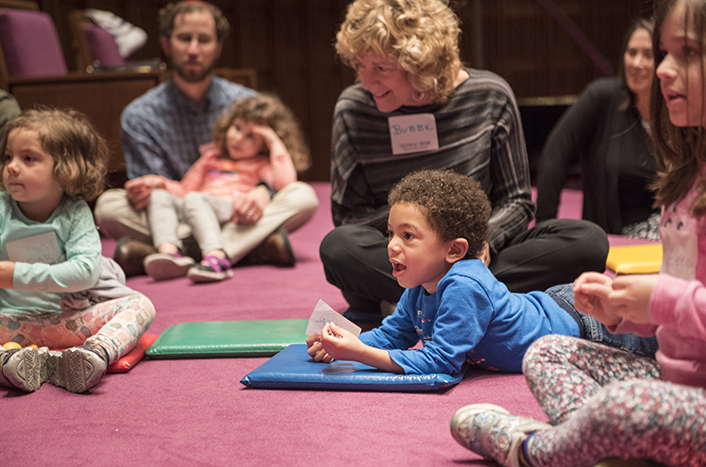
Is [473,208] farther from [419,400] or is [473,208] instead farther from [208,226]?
[208,226]

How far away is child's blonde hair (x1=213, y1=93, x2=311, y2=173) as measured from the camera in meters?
2.93

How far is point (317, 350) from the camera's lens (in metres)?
1.40

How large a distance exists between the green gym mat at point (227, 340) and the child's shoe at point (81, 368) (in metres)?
0.24

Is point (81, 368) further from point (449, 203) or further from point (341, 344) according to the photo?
point (449, 203)

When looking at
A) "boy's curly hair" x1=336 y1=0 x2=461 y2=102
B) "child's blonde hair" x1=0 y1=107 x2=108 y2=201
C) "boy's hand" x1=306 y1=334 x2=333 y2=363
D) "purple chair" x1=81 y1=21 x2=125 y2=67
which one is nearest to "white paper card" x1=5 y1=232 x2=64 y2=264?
"child's blonde hair" x1=0 y1=107 x2=108 y2=201

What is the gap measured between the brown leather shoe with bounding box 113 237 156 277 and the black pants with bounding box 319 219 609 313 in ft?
3.94

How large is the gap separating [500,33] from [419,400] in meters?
5.49

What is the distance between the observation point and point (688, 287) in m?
0.78

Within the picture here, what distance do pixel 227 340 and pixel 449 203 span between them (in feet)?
2.29

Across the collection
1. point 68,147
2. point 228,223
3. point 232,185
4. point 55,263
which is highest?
point 68,147

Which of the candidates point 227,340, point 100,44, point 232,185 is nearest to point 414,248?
point 227,340

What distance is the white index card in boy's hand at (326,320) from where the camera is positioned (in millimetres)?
1344

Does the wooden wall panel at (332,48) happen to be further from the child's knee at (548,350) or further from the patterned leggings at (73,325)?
the child's knee at (548,350)

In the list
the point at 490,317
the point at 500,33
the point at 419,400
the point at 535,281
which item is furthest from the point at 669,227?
the point at 500,33
